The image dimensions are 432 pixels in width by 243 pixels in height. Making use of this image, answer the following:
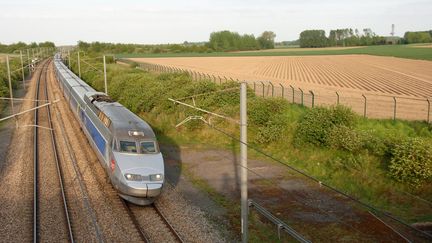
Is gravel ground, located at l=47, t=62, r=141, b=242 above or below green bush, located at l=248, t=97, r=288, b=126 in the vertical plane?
below

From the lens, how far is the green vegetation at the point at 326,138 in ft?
61.5

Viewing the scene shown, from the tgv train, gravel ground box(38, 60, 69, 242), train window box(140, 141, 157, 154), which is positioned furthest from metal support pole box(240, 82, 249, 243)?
gravel ground box(38, 60, 69, 242)

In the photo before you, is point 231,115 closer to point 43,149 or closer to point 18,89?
point 43,149

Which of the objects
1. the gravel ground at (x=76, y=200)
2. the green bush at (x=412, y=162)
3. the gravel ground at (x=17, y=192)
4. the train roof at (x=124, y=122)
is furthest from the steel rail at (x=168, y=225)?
the green bush at (x=412, y=162)

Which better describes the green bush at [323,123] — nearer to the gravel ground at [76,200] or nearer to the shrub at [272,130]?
the shrub at [272,130]

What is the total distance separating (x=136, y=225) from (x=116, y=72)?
146 feet

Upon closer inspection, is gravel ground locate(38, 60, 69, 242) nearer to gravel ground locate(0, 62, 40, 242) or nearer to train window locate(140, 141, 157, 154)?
gravel ground locate(0, 62, 40, 242)

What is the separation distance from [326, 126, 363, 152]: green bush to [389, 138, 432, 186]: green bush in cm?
284

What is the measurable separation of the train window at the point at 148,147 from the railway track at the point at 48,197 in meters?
3.90

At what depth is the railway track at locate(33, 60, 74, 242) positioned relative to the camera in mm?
15602

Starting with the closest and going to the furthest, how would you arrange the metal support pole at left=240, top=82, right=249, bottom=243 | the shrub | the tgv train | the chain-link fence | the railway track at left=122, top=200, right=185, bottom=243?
the metal support pole at left=240, top=82, right=249, bottom=243, the railway track at left=122, top=200, right=185, bottom=243, the tgv train, the shrub, the chain-link fence

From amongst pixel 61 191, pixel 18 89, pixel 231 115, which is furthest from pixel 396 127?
pixel 18 89

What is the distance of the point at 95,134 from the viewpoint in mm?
22922

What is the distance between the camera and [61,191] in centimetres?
1975
